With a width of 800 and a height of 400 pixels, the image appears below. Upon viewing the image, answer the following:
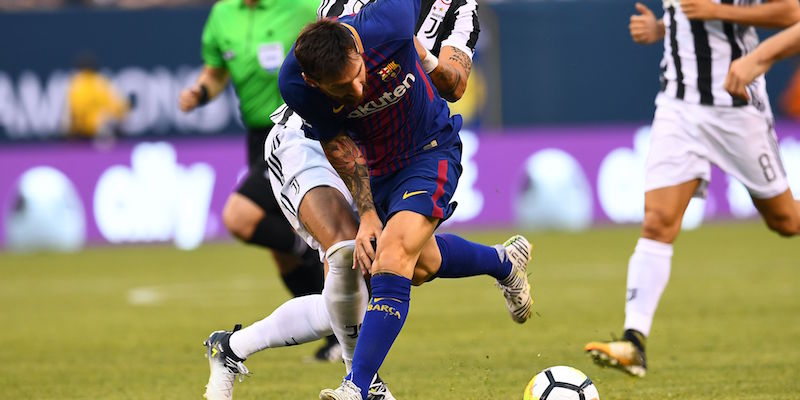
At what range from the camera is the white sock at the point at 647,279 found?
593cm

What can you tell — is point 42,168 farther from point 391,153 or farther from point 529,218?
point 391,153

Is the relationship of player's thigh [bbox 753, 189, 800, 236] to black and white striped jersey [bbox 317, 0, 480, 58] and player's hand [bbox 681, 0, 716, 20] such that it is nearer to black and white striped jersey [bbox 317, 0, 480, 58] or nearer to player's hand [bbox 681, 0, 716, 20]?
player's hand [bbox 681, 0, 716, 20]

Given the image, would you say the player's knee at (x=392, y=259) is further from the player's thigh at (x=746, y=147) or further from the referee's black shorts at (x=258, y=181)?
the referee's black shorts at (x=258, y=181)

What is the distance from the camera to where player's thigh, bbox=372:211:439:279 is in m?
4.78

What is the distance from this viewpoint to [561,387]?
4926 millimetres

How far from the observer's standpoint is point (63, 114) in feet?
64.3

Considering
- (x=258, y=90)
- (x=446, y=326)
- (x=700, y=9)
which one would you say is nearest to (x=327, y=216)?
(x=700, y=9)

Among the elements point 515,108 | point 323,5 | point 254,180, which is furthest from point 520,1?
point 323,5

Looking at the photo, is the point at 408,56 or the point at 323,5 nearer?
the point at 408,56

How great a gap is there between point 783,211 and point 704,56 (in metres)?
0.83

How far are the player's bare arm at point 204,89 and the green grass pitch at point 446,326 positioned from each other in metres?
1.45

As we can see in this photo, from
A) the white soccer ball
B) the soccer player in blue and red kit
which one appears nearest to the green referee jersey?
the soccer player in blue and red kit

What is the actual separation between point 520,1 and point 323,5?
46.4 feet

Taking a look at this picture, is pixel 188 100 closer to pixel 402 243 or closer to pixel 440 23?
pixel 440 23
